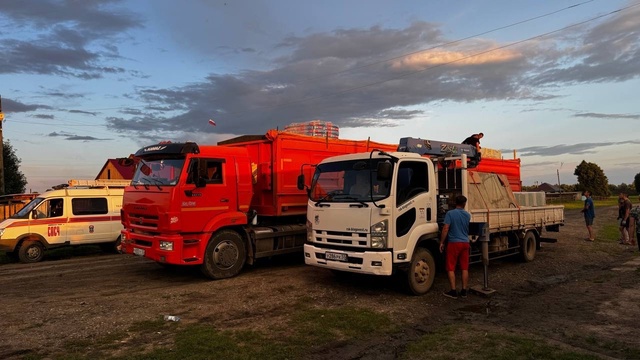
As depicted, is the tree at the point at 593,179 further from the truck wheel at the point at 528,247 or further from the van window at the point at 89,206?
the van window at the point at 89,206

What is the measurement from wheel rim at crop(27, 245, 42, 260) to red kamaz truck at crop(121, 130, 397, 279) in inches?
209

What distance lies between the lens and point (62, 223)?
13523 mm

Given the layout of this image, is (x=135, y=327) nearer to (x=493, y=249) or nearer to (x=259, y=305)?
(x=259, y=305)

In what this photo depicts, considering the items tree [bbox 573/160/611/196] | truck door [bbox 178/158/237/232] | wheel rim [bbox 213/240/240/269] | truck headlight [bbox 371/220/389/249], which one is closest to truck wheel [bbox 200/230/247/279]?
wheel rim [bbox 213/240/240/269]

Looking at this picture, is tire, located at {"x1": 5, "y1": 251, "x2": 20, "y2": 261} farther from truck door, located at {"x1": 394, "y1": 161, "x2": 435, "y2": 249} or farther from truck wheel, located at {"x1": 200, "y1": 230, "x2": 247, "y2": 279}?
truck door, located at {"x1": 394, "y1": 161, "x2": 435, "y2": 249}

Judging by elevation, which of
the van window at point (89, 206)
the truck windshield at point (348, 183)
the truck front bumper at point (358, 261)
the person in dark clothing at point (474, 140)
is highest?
the person in dark clothing at point (474, 140)

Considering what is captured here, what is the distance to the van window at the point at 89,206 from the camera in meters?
13.9

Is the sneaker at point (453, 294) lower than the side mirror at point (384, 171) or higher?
lower

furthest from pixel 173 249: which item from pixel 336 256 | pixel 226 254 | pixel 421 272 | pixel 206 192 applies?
pixel 421 272

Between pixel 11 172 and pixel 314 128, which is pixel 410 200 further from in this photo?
pixel 11 172

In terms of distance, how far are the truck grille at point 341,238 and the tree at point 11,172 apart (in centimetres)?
3573

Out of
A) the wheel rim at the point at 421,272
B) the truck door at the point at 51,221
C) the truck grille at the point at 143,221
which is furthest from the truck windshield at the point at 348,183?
the truck door at the point at 51,221

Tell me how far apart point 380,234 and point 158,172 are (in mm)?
5050

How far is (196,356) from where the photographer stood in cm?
496
